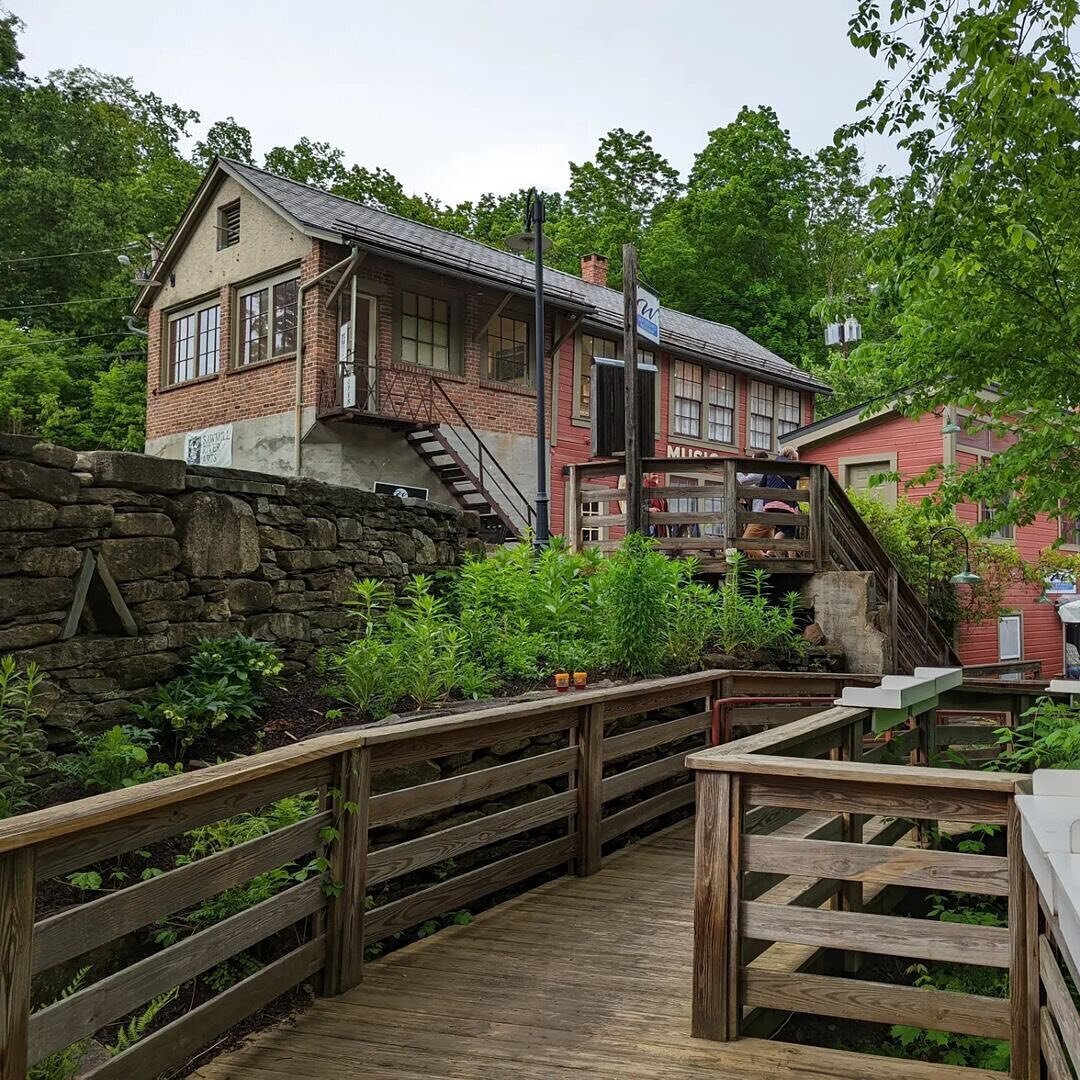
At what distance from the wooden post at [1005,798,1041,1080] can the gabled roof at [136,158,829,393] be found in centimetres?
1347

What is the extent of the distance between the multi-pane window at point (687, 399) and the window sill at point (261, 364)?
8941mm

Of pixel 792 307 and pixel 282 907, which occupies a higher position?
pixel 792 307

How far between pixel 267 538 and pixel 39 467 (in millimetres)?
1771

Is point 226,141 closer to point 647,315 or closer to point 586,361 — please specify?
point 586,361

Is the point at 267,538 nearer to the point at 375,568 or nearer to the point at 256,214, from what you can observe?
the point at 375,568

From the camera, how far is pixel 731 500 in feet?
35.2

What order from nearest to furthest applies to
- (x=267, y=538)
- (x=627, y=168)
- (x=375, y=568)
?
(x=267, y=538)
(x=375, y=568)
(x=627, y=168)

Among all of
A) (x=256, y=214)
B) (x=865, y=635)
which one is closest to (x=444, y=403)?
(x=256, y=214)

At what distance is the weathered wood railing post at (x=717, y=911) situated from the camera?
358 centimetres

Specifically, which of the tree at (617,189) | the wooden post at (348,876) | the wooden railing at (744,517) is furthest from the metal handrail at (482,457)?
the tree at (617,189)

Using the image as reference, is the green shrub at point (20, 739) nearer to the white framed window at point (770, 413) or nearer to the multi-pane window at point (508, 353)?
the multi-pane window at point (508, 353)

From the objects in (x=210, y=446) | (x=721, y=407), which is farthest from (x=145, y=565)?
(x=721, y=407)

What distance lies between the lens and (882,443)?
20.8 metres

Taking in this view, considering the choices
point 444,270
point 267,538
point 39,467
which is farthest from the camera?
point 444,270
